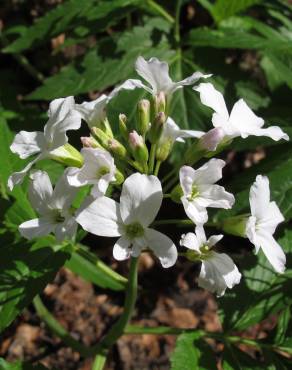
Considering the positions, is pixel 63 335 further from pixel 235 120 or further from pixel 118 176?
pixel 235 120

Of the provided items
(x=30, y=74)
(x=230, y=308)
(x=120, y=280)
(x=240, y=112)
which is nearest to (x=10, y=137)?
(x=120, y=280)

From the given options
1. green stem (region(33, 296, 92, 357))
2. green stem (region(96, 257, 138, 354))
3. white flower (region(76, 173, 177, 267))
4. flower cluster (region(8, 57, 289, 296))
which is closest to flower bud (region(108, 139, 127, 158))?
flower cluster (region(8, 57, 289, 296))

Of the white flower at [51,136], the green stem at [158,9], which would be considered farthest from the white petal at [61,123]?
the green stem at [158,9]

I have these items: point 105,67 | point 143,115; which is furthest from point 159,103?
point 105,67

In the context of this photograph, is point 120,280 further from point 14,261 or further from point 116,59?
point 116,59

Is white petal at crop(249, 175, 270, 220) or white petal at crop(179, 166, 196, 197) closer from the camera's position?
white petal at crop(179, 166, 196, 197)

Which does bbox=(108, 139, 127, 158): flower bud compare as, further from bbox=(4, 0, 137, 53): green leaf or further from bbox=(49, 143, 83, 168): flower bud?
bbox=(4, 0, 137, 53): green leaf

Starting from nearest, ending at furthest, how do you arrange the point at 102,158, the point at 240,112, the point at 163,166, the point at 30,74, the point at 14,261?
the point at 102,158
the point at 240,112
the point at 14,261
the point at 163,166
the point at 30,74

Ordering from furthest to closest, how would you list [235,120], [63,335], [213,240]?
1. [63,335]
2. [235,120]
3. [213,240]
